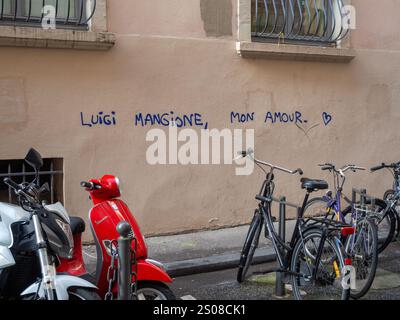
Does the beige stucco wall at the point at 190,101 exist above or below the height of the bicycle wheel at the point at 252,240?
above

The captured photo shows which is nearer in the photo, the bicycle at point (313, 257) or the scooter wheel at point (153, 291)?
the scooter wheel at point (153, 291)

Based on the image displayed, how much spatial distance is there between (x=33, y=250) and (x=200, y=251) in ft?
10.5

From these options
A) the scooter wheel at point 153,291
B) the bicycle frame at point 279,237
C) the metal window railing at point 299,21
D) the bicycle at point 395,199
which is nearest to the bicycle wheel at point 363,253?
the bicycle frame at point 279,237

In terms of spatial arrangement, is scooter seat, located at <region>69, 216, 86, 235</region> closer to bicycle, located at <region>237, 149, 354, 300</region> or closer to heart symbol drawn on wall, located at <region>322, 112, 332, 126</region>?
bicycle, located at <region>237, 149, 354, 300</region>

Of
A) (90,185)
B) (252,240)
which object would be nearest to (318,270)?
(252,240)

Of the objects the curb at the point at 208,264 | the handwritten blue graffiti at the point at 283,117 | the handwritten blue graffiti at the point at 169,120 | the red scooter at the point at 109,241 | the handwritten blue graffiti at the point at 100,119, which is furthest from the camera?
the handwritten blue graffiti at the point at 283,117

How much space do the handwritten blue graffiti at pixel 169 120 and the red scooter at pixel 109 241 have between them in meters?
2.76

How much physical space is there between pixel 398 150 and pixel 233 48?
11.4 ft

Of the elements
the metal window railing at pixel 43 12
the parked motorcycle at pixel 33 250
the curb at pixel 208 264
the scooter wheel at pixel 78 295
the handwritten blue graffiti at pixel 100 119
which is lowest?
the curb at pixel 208 264

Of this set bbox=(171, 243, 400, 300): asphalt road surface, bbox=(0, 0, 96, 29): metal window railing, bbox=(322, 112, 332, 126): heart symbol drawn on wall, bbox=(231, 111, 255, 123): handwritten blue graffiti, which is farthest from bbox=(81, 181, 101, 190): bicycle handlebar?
bbox=(322, 112, 332, 126): heart symbol drawn on wall

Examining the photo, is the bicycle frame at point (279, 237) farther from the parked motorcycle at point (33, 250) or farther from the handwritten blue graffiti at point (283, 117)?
the handwritten blue graffiti at point (283, 117)

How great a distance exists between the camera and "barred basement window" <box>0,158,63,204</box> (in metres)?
5.95

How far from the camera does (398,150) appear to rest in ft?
27.9

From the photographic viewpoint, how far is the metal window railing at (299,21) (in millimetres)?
7590
